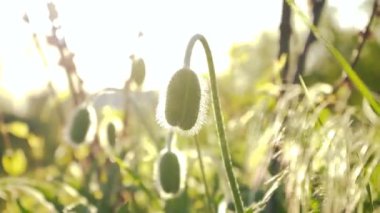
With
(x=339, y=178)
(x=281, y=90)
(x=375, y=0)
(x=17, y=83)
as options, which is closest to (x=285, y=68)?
(x=281, y=90)

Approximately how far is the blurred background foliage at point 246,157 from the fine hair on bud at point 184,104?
14 cm

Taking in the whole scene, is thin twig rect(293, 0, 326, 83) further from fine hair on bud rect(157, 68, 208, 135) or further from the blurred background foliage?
fine hair on bud rect(157, 68, 208, 135)

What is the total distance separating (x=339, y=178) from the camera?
1.41 meters

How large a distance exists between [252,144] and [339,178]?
51cm

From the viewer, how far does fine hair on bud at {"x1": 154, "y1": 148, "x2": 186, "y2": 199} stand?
2027mm

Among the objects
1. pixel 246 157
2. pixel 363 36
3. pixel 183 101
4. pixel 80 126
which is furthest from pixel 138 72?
pixel 183 101

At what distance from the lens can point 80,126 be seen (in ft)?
7.55

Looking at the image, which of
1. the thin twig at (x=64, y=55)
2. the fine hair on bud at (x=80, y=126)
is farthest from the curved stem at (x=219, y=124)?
the thin twig at (x=64, y=55)

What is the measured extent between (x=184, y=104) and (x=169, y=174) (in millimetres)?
322

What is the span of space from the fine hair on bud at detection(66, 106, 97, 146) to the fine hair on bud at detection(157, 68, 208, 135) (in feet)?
1.84

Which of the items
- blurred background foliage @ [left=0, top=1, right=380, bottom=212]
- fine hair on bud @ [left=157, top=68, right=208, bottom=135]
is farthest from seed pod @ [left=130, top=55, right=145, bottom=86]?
fine hair on bud @ [left=157, top=68, right=208, bottom=135]

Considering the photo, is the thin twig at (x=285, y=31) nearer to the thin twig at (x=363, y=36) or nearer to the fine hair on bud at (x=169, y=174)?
the thin twig at (x=363, y=36)

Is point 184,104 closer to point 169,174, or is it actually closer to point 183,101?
point 183,101

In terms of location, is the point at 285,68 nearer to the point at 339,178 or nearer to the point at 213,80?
the point at 213,80
